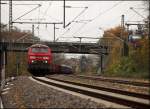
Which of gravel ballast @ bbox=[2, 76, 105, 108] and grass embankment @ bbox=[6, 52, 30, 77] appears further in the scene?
grass embankment @ bbox=[6, 52, 30, 77]

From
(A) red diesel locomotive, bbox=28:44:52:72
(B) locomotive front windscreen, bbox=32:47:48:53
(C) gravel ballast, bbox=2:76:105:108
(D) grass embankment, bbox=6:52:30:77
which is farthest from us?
(D) grass embankment, bbox=6:52:30:77

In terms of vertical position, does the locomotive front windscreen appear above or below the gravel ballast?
above

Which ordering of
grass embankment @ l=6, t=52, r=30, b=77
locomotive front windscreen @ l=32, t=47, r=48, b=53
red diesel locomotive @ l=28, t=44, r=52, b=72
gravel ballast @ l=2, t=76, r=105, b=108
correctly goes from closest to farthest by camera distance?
1. gravel ballast @ l=2, t=76, r=105, b=108
2. red diesel locomotive @ l=28, t=44, r=52, b=72
3. locomotive front windscreen @ l=32, t=47, r=48, b=53
4. grass embankment @ l=6, t=52, r=30, b=77

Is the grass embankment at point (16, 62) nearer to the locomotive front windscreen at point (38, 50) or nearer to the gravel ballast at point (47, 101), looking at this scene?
the locomotive front windscreen at point (38, 50)

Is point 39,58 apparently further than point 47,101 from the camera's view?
Yes

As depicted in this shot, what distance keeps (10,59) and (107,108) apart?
8766 centimetres

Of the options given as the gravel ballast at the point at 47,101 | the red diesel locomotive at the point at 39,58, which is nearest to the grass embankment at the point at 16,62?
the red diesel locomotive at the point at 39,58

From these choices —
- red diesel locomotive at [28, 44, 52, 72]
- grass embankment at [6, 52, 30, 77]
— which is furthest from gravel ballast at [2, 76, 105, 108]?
grass embankment at [6, 52, 30, 77]

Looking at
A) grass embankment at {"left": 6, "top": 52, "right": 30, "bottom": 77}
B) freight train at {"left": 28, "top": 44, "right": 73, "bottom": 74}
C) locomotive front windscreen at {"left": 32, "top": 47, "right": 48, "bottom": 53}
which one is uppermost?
locomotive front windscreen at {"left": 32, "top": 47, "right": 48, "bottom": 53}

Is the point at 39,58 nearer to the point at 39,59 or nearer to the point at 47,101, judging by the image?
the point at 39,59

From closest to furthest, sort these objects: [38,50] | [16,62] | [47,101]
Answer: [47,101], [38,50], [16,62]

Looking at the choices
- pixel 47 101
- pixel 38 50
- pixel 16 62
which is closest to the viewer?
pixel 47 101

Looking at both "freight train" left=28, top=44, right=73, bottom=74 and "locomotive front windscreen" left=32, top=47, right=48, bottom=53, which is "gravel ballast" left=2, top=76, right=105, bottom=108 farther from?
"locomotive front windscreen" left=32, top=47, right=48, bottom=53

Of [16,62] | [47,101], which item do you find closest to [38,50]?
[47,101]
